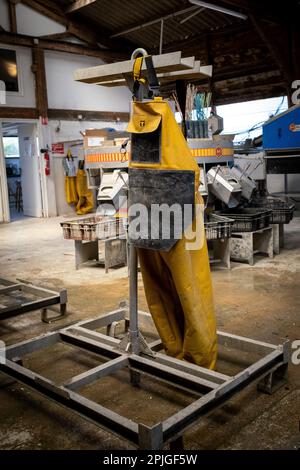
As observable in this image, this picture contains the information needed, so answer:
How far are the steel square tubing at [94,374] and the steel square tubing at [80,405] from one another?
0.21 feet

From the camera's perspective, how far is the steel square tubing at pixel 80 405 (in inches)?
64.1

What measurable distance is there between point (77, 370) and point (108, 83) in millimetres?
1557

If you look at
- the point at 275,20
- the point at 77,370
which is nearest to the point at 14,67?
the point at 275,20

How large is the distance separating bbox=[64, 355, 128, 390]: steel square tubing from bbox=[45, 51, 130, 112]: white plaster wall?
309 inches

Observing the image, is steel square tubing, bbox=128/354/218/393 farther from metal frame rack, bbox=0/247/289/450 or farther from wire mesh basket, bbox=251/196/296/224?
wire mesh basket, bbox=251/196/296/224

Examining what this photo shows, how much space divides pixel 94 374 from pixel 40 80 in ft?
26.6

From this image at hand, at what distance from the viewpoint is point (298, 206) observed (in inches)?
313

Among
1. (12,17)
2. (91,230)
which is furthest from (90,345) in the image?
(12,17)

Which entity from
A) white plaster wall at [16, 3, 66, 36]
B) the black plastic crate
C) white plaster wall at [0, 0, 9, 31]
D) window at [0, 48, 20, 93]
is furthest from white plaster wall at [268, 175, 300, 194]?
white plaster wall at [0, 0, 9, 31]

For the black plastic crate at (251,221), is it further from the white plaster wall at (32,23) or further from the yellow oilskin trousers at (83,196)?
the white plaster wall at (32,23)

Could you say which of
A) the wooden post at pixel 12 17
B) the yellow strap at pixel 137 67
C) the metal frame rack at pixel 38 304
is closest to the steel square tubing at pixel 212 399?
the yellow strap at pixel 137 67

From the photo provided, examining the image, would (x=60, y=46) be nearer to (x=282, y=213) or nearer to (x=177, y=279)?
(x=282, y=213)

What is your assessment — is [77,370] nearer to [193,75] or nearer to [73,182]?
[193,75]

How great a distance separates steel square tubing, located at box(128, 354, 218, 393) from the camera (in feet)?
6.18
